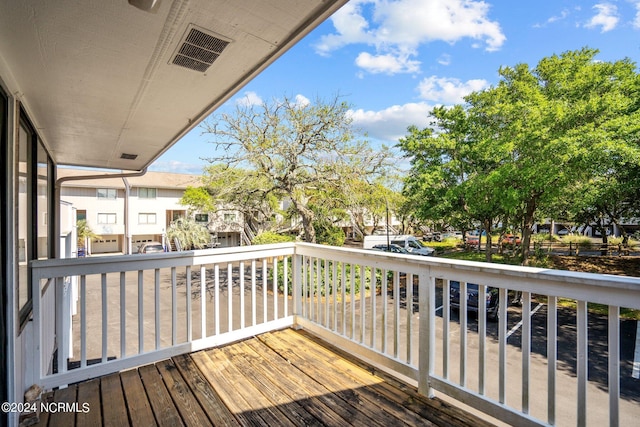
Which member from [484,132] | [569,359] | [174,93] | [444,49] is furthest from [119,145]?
[444,49]

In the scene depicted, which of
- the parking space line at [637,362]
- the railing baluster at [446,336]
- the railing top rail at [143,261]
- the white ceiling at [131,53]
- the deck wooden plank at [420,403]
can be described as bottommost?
the parking space line at [637,362]

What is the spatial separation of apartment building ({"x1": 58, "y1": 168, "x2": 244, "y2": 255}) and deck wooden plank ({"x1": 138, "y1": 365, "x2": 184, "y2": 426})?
18149 millimetres

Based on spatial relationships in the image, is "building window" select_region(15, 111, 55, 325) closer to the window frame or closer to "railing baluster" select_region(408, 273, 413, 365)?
"railing baluster" select_region(408, 273, 413, 365)

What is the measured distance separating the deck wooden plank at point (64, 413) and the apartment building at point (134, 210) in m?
18.3

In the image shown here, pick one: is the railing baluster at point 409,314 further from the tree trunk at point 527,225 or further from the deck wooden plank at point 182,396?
the tree trunk at point 527,225


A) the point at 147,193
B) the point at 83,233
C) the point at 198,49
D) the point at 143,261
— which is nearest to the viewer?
the point at 198,49

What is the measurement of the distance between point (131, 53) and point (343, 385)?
2.28m

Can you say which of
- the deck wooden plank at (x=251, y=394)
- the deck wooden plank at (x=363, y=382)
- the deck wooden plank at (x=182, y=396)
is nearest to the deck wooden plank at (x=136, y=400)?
the deck wooden plank at (x=182, y=396)

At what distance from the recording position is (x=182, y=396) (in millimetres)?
1985

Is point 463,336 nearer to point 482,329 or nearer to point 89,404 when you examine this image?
point 482,329

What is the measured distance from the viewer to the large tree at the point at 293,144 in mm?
8539

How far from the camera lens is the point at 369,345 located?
244 centimetres

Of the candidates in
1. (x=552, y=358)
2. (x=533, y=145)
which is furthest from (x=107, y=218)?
(x=552, y=358)

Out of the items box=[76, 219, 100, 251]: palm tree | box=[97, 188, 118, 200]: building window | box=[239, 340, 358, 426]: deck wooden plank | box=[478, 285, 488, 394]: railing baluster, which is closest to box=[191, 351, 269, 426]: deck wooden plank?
box=[239, 340, 358, 426]: deck wooden plank
